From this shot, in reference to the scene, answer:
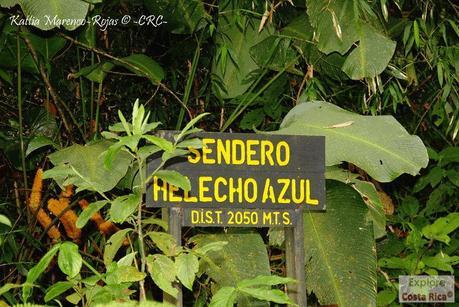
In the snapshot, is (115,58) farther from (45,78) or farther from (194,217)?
(194,217)

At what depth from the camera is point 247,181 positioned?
9.27 feet

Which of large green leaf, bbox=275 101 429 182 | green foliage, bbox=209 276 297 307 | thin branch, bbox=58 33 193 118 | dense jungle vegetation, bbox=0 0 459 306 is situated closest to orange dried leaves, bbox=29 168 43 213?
dense jungle vegetation, bbox=0 0 459 306

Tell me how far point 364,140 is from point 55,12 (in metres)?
1.30

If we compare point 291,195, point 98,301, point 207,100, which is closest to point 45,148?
point 207,100

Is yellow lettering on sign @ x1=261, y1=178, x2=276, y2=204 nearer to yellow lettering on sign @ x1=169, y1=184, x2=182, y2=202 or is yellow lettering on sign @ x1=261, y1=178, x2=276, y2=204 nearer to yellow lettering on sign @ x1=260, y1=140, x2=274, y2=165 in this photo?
yellow lettering on sign @ x1=260, y1=140, x2=274, y2=165

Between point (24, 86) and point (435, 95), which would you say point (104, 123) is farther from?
point (435, 95)

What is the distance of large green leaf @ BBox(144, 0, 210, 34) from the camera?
13.6 ft

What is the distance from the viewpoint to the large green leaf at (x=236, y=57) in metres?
4.17

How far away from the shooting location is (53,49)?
13.5 ft

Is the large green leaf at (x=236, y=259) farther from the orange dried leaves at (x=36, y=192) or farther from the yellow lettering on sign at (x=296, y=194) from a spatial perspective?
the orange dried leaves at (x=36, y=192)

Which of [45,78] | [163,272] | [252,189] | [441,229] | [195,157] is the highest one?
[45,78]

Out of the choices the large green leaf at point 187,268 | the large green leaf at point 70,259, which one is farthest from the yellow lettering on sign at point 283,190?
the large green leaf at point 70,259

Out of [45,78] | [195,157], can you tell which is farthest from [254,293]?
[45,78]

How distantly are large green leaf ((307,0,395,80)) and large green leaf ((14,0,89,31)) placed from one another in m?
1.00
